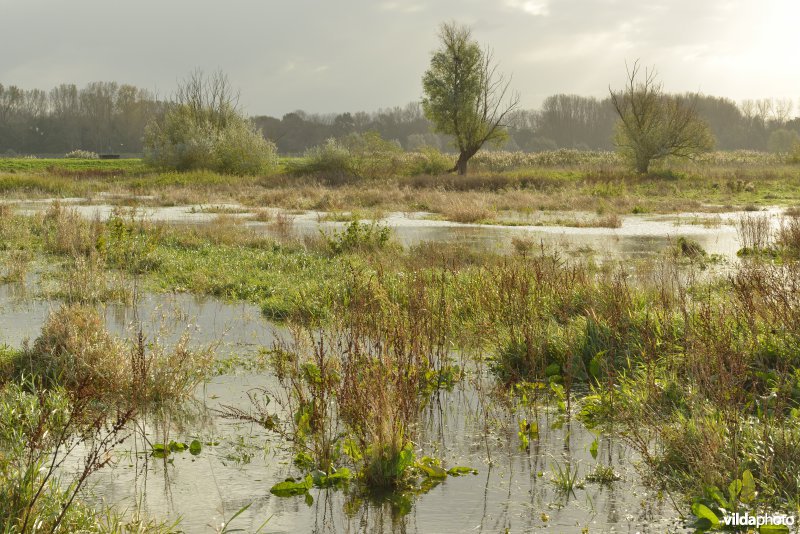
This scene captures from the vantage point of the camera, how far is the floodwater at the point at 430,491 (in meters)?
4.46

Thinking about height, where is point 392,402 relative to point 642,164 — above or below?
below

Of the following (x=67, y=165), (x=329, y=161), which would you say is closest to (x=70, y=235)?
(x=329, y=161)

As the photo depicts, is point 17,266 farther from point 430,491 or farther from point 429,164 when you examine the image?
point 429,164

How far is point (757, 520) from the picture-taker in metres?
4.16

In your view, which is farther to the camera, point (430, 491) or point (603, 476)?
point (603, 476)

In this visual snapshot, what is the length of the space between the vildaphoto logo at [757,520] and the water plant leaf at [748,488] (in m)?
0.13

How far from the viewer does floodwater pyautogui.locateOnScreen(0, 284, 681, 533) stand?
4.46m

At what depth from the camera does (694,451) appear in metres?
4.92

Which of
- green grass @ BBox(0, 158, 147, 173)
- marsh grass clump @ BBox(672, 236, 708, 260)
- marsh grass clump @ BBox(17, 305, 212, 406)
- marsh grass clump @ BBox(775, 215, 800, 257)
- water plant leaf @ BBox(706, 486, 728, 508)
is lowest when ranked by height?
water plant leaf @ BBox(706, 486, 728, 508)

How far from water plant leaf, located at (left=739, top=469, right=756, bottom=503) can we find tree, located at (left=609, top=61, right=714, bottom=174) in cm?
4363

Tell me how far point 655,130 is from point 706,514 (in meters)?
45.1

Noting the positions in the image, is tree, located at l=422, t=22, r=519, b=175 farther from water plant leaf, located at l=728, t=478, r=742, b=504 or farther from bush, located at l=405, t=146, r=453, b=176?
water plant leaf, located at l=728, t=478, r=742, b=504

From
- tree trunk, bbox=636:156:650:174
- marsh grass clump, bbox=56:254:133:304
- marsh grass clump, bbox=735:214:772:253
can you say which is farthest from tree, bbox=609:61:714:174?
marsh grass clump, bbox=56:254:133:304

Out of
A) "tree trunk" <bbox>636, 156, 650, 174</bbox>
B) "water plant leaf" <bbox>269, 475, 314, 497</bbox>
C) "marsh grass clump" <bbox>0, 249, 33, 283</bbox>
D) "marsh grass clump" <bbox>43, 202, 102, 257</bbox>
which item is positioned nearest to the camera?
"water plant leaf" <bbox>269, 475, 314, 497</bbox>
